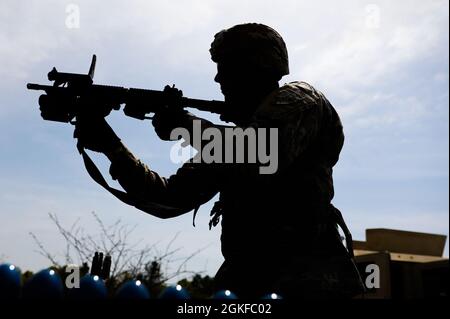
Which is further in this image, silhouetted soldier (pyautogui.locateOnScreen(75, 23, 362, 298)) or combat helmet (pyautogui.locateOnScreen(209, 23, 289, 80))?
combat helmet (pyautogui.locateOnScreen(209, 23, 289, 80))

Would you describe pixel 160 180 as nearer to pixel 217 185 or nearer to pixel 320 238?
pixel 217 185

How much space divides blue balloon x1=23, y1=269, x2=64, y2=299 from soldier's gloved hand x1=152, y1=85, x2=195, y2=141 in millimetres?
1545

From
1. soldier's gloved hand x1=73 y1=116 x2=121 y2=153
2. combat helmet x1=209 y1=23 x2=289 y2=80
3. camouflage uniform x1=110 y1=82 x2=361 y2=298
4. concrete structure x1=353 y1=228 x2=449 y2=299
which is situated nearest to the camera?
camouflage uniform x1=110 y1=82 x2=361 y2=298

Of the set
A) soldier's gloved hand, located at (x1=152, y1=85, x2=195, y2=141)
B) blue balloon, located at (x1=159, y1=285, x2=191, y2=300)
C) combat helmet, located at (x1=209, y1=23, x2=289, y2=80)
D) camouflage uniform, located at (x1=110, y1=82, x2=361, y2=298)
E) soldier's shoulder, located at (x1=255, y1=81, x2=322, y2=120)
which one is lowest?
blue balloon, located at (x1=159, y1=285, x2=191, y2=300)

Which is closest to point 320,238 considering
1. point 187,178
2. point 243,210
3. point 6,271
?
point 243,210

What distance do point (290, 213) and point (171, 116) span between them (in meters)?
1.03

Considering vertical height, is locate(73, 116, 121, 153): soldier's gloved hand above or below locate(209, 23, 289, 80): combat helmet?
below

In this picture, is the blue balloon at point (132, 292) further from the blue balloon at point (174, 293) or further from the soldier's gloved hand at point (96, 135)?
the soldier's gloved hand at point (96, 135)

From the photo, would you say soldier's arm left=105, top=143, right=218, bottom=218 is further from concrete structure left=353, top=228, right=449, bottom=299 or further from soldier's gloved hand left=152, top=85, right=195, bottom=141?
concrete structure left=353, top=228, right=449, bottom=299

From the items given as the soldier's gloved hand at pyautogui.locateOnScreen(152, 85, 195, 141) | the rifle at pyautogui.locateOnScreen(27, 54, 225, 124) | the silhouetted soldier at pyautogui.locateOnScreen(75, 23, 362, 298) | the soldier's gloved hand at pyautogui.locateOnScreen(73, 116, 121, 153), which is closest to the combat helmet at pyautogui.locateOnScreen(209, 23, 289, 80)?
the silhouetted soldier at pyautogui.locateOnScreen(75, 23, 362, 298)

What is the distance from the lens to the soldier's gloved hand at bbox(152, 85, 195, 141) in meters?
3.03

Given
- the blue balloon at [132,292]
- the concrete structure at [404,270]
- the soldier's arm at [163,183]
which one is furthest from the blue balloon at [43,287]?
the concrete structure at [404,270]

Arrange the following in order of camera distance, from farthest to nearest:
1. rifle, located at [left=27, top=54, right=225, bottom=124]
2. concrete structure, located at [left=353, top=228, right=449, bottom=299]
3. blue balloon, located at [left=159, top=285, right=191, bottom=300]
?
concrete structure, located at [left=353, top=228, right=449, bottom=299] < rifle, located at [left=27, top=54, right=225, bottom=124] < blue balloon, located at [left=159, top=285, right=191, bottom=300]
